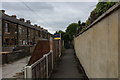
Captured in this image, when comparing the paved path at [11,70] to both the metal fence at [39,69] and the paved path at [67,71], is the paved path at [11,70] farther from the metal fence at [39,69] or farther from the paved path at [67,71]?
the metal fence at [39,69]

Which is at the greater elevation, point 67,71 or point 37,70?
point 37,70

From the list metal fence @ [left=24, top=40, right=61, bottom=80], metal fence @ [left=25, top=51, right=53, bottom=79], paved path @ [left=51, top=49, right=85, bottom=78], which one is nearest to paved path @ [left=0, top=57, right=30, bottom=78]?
paved path @ [left=51, top=49, right=85, bottom=78]

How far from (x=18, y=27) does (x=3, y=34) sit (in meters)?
7.71

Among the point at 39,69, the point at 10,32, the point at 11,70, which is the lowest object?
the point at 11,70

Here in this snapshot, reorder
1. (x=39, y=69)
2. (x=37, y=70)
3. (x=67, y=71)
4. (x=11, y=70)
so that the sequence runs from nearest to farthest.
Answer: (x=37, y=70) < (x=39, y=69) < (x=67, y=71) < (x=11, y=70)

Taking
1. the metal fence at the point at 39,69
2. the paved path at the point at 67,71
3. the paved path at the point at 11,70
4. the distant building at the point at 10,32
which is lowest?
the paved path at the point at 11,70

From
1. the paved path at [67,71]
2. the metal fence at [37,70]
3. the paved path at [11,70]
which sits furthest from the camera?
the paved path at [11,70]

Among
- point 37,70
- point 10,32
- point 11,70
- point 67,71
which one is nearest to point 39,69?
point 37,70

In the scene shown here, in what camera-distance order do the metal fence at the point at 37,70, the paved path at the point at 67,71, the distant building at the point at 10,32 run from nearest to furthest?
1. the metal fence at the point at 37,70
2. the paved path at the point at 67,71
3. the distant building at the point at 10,32

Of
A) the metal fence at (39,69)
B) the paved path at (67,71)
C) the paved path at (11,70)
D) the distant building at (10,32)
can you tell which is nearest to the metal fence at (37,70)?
the metal fence at (39,69)

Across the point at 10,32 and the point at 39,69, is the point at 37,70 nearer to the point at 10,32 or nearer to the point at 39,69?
the point at 39,69

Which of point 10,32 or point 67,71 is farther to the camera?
point 10,32

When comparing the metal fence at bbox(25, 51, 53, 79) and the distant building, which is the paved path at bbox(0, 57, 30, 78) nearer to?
the metal fence at bbox(25, 51, 53, 79)

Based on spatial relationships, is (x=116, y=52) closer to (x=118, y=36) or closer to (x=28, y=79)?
(x=118, y=36)
